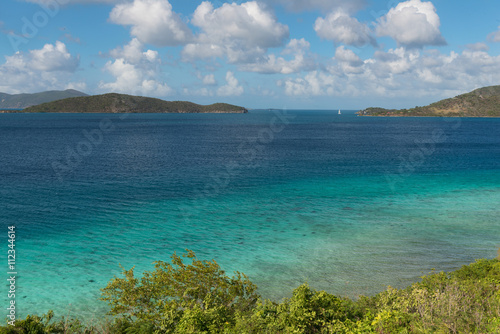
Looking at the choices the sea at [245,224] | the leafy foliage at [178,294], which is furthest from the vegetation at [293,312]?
the sea at [245,224]

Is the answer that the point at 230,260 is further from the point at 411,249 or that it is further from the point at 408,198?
the point at 408,198

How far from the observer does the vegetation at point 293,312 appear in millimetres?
14312

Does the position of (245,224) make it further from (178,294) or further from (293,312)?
(293,312)

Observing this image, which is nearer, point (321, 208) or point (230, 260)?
point (230, 260)

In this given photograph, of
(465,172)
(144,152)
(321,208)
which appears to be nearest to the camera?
(321,208)

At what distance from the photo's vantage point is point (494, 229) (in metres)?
38.4

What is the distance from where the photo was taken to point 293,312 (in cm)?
1507

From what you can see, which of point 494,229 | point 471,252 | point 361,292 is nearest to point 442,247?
point 471,252

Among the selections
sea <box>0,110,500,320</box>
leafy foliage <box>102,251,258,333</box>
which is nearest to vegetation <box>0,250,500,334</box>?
leafy foliage <box>102,251,258,333</box>

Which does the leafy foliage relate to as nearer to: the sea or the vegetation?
the vegetation

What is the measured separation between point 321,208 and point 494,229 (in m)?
18.4

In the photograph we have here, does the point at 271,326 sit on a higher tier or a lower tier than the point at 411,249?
higher

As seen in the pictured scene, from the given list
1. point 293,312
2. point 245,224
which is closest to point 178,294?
point 293,312

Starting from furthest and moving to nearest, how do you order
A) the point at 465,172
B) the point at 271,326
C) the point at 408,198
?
the point at 465,172, the point at 408,198, the point at 271,326
